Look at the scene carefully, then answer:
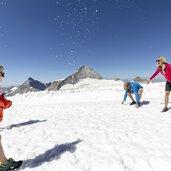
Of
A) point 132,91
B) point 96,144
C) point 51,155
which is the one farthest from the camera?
point 132,91

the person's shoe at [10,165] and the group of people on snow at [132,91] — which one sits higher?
the group of people on snow at [132,91]

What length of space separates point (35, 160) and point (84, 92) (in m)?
17.1

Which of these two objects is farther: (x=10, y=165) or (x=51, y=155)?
(x=51, y=155)

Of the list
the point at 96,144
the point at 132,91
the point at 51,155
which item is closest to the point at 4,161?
the point at 51,155

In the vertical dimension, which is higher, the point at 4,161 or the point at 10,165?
the point at 4,161

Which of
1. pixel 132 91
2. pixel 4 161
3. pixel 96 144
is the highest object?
pixel 132 91

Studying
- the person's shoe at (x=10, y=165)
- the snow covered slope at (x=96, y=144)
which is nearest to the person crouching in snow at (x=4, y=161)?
the person's shoe at (x=10, y=165)

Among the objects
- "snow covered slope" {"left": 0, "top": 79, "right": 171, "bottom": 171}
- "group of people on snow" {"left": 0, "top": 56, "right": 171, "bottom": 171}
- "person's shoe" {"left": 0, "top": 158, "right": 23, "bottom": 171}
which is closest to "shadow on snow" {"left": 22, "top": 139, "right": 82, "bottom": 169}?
"snow covered slope" {"left": 0, "top": 79, "right": 171, "bottom": 171}

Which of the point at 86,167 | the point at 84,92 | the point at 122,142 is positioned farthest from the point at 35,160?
the point at 84,92

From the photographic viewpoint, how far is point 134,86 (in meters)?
12.7

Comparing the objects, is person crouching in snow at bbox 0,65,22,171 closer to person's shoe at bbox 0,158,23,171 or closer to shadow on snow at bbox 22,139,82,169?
person's shoe at bbox 0,158,23,171

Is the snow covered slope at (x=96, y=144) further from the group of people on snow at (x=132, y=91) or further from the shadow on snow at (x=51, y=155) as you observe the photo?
the group of people on snow at (x=132, y=91)

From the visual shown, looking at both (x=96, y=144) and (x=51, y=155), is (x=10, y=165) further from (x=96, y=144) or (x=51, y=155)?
(x=96, y=144)

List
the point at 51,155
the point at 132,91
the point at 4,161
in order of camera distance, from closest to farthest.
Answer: the point at 4,161 → the point at 51,155 → the point at 132,91
